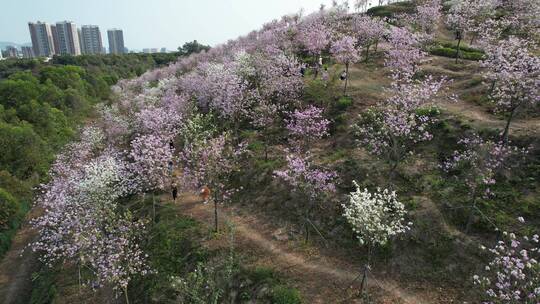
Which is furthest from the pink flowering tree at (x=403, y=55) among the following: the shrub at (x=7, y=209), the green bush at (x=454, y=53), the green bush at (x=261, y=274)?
the shrub at (x=7, y=209)

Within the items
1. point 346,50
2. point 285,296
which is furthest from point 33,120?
point 285,296

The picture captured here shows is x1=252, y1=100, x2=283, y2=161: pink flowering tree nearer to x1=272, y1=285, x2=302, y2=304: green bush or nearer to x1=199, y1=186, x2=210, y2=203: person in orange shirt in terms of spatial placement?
x1=199, y1=186, x2=210, y2=203: person in orange shirt

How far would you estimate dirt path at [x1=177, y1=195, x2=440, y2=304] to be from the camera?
81.6 feet

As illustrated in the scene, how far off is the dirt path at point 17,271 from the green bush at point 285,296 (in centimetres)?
2659

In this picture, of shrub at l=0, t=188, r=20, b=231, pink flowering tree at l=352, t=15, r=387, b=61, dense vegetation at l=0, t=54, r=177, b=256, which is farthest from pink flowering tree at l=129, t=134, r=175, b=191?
pink flowering tree at l=352, t=15, r=387, b=61

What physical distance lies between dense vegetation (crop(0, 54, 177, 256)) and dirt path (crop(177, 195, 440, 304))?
107 feet

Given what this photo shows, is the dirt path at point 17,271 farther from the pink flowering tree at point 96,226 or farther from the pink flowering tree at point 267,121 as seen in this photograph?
the pink flowering tree at point 267,121

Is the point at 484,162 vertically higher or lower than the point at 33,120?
higher

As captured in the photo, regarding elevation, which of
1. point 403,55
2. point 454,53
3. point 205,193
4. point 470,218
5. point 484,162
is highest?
point 454,53

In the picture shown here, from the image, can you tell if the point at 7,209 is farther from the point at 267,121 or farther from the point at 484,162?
the point at 484,162

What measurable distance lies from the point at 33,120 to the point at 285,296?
7045cm

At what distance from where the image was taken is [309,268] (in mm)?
28203

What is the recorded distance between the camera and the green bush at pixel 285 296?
25.2m

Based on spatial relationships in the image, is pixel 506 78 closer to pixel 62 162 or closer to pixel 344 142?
pixel 344 142
